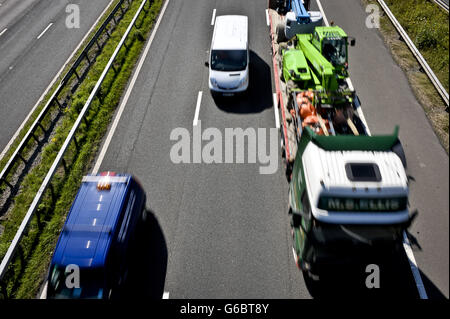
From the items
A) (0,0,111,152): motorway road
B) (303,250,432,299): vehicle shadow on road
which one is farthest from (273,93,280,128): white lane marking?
(0,0,111,152): motorway road

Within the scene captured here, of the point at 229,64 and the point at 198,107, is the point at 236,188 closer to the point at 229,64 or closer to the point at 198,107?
the point at 198,107

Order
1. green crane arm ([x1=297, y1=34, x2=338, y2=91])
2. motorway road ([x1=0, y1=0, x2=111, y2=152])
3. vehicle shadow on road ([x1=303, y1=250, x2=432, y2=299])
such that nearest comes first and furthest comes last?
1. vehicle shadow on road ([x1=303, y1=250, x2=432, y2=299])
2. green crane arm ([x1=297, y1=34, x2=338, y2=91])
3. motorway road ([x1=0, y1=0, x2=111, y2=152])

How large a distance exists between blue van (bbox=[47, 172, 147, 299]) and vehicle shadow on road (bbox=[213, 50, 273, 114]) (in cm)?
686

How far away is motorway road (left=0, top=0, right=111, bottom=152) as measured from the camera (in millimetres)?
14961

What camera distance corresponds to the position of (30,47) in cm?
1858

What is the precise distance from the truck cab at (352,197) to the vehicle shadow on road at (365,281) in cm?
105

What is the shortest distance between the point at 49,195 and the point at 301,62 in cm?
1193

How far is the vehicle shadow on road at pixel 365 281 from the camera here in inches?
307

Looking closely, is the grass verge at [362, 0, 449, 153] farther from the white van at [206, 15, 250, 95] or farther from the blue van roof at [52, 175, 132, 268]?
the blue van roof at [52, 175, 132, 268]

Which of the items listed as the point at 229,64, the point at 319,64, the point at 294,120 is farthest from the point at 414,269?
the point at 229,64

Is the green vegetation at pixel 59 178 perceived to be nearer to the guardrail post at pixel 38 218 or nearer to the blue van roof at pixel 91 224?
the guardrail post at pixel 38 218

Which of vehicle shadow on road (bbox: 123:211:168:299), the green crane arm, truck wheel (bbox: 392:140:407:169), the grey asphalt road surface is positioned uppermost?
the green crane arm

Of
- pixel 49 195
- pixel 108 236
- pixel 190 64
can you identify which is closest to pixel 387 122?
pixel 190 64

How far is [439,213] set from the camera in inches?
179
